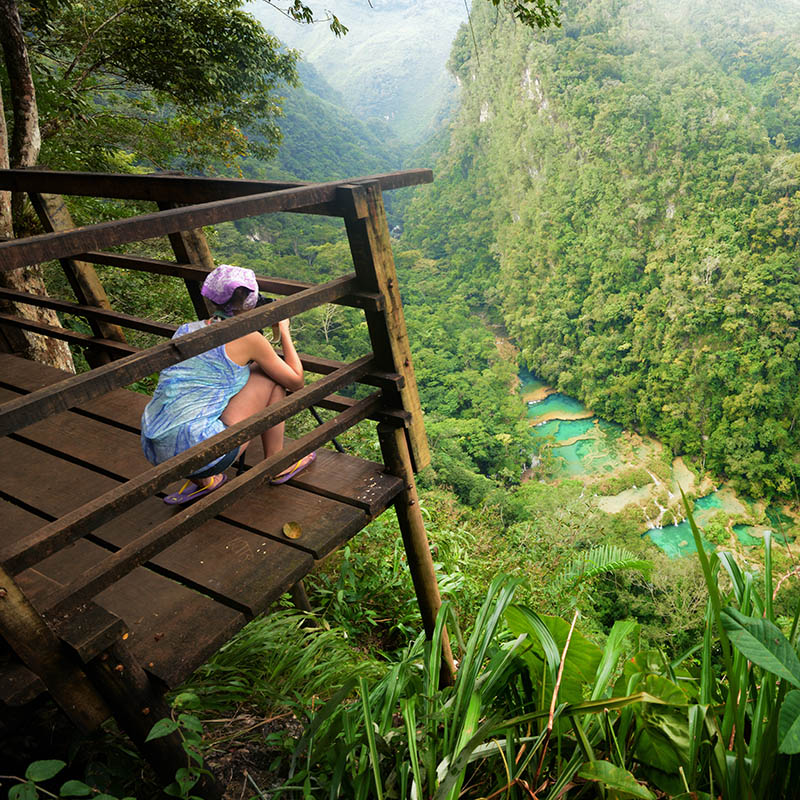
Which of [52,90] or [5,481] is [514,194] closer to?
[52,90]

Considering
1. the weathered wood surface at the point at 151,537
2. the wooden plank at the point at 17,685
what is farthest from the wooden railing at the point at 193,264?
the wooden plank at the point at 17,685

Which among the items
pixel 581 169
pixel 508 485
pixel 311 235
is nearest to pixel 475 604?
pixel 508 485

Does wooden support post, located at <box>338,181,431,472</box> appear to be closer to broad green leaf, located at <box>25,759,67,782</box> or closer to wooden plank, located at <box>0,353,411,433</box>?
wooden plank, located at <box>0,353,411,433</box>

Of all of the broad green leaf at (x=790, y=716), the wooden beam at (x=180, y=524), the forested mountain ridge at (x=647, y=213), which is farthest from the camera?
the forested mountain ridge at (x=647, y=213)

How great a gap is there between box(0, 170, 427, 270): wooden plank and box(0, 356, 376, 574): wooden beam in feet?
1.36

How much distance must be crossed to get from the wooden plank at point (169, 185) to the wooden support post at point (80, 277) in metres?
0.41

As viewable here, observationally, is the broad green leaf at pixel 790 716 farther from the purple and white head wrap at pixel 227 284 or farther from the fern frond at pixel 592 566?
the fern frond at pixel 592 566

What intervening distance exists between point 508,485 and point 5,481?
892 inches

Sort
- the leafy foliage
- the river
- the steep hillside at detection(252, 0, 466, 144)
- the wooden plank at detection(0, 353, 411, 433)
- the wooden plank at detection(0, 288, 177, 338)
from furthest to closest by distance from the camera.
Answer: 1. the steep hillside at detection(252, 0, 466, 144)
2. the river
3. the leafy foliage
4. the wooden plank at detection(0, 288, 177, 338)
5. the wooden plank at detection(0, 353, 411, 433)

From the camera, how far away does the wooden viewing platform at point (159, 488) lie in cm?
93

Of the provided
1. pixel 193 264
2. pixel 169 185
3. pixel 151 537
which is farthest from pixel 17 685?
pixel 193 264

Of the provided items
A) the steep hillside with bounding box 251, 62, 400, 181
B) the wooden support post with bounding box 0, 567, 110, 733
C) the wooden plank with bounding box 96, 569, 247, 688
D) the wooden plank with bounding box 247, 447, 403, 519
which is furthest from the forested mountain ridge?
the wooden support post with bounding box 0, 567, 110, 733

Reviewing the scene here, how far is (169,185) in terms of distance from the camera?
5.03 ft

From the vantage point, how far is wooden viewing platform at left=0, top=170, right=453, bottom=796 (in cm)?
93
